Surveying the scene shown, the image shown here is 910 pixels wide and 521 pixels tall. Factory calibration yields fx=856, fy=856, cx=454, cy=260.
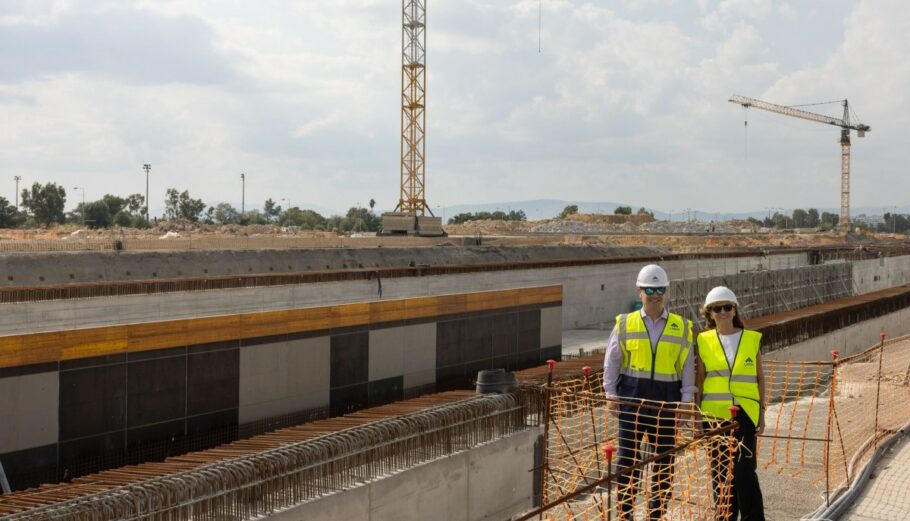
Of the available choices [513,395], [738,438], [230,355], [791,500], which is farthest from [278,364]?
[738,438]

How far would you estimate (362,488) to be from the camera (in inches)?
479

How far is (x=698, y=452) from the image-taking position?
11.0 m

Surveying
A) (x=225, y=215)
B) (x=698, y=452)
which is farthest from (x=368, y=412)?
(x=225, y=215)

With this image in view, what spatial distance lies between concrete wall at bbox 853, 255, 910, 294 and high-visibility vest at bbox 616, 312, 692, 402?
5641 centimetres

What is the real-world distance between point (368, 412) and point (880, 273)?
6016cm

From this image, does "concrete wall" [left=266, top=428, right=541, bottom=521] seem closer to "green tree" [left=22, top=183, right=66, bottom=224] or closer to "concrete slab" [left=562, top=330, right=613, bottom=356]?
"concrete slab" [left=562, top=330, right=613, bottom=356]

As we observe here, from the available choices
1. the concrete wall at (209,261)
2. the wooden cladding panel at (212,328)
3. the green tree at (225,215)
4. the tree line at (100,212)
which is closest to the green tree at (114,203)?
the tree line at (100,212)

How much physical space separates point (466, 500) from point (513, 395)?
230 centimetres

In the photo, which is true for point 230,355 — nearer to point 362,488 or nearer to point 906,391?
point 362,488

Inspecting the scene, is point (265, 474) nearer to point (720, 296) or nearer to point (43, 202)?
point (720, 296)

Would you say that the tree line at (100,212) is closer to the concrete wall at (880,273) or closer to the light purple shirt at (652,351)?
the concrete wall at (880,273)

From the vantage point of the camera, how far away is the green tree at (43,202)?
393ft

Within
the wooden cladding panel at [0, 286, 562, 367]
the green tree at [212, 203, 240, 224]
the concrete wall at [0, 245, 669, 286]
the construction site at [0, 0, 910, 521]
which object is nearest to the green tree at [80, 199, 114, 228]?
the green tree at [212, 203, 240, 224]

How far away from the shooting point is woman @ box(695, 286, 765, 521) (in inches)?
302
